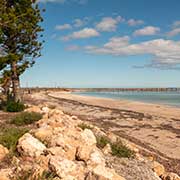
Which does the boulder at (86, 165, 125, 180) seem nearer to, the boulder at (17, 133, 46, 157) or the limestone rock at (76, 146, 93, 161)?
the limestone rock at (76, 146, 93, 161)

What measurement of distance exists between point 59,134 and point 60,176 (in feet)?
6.88

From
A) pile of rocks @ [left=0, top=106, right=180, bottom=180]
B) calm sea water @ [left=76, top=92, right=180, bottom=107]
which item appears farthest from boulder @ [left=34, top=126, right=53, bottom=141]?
calm sea water @ [left=76, top=92, right=180, bottom=107]

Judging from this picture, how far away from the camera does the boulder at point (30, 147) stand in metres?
6.64

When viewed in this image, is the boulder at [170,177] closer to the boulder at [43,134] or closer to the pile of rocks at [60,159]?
the pile of rocks at [60,159]

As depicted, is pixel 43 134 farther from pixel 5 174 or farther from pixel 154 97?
Answer: pixel 154 97

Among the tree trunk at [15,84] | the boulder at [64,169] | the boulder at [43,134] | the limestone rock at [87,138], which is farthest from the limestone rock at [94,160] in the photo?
the tree trunk at [15,84]

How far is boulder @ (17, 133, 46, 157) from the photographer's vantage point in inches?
261

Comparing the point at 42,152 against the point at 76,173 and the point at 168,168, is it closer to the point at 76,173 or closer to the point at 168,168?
the point at 76,173

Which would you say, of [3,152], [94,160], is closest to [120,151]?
[94,160]

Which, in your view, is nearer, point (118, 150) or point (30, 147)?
point (30, 147)

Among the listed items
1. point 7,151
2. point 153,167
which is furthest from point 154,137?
point 7,151

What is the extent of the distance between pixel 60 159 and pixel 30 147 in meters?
0.99

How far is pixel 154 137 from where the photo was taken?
17.6 meters

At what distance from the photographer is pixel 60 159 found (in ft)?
20.0
